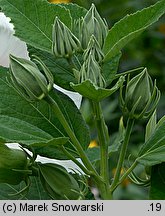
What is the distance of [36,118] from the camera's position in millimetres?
895

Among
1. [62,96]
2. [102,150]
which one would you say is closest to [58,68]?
[62,96]

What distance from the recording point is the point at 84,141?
35.9 inches

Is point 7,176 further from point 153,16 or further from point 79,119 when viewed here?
point 153,16

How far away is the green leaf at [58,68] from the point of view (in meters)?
0.89

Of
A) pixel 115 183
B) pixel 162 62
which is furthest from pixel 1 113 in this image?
pixel 162 62

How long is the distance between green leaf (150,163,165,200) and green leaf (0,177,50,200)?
14 cm

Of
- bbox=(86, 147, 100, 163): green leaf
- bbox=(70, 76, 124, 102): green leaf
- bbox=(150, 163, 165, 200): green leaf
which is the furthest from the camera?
bbox=(86, 147, 100, 163): green leaf

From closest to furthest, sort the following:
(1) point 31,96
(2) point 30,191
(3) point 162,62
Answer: (1) point 31,96 < (2) point 30,191 < (3) point 162,62

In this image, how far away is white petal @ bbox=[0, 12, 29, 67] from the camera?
3.03 ft

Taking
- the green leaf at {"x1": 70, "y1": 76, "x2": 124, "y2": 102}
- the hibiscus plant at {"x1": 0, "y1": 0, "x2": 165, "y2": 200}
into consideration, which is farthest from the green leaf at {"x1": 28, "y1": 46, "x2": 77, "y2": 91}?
the green leaf at {"x1": 70, "y1": 76, "x2": 124, "y2": 102}

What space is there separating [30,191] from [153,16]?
0.95 ft

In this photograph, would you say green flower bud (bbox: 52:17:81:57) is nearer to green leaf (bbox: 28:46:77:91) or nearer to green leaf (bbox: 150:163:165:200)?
green leaf (bbox: 28:46:77:91)

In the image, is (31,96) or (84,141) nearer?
(31,96)

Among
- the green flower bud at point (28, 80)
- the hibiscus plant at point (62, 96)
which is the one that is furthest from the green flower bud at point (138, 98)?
the green flower bud at point (28, 80)
